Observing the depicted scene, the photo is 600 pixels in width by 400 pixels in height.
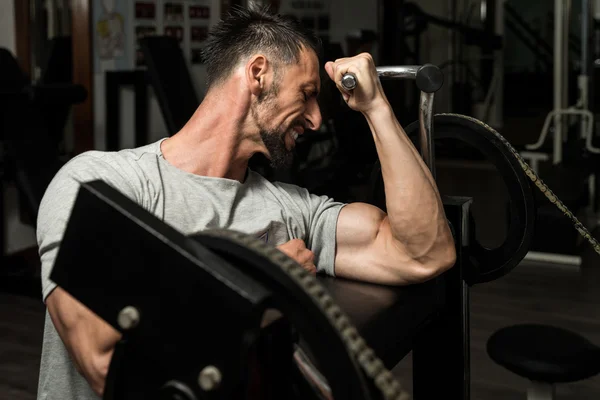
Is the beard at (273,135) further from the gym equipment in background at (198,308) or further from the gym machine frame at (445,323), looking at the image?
the gym equipment in background at (198,308)

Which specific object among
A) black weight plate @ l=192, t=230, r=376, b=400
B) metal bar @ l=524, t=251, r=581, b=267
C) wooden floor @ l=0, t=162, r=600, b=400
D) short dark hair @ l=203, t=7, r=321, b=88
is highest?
short dark hair @ l=203, t=7, r=321, b=88

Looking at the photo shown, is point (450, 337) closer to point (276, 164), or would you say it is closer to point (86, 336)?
point (276, 164)

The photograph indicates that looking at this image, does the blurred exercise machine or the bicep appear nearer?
the bicep

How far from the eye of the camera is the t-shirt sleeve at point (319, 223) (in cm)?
139

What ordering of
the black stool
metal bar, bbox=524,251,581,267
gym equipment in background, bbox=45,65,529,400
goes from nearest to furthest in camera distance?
gym equipment in background, bbox=45,65,529,400, the black stool, metal bar, bbox=524,251,581,267

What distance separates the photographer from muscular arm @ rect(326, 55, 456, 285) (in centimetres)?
129

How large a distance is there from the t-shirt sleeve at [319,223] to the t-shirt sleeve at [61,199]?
360mm

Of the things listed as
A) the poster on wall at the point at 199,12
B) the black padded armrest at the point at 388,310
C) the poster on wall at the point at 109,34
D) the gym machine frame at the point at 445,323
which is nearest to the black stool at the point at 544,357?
the gym machine frame at the point at 445,323

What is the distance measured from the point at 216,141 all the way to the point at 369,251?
335 millimetres

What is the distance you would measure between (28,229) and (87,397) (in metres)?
3.13

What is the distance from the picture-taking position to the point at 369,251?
4.48 ft

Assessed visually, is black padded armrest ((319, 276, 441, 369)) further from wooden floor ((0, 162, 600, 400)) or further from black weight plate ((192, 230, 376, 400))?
wooden floor ((0, 162, 600, 400))

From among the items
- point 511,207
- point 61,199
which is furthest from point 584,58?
point 61,199

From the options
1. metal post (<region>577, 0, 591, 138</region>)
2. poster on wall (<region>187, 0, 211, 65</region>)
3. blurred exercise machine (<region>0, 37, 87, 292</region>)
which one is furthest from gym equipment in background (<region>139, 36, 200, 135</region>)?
metal post (<region>577, 0, 591, 138</region>)
